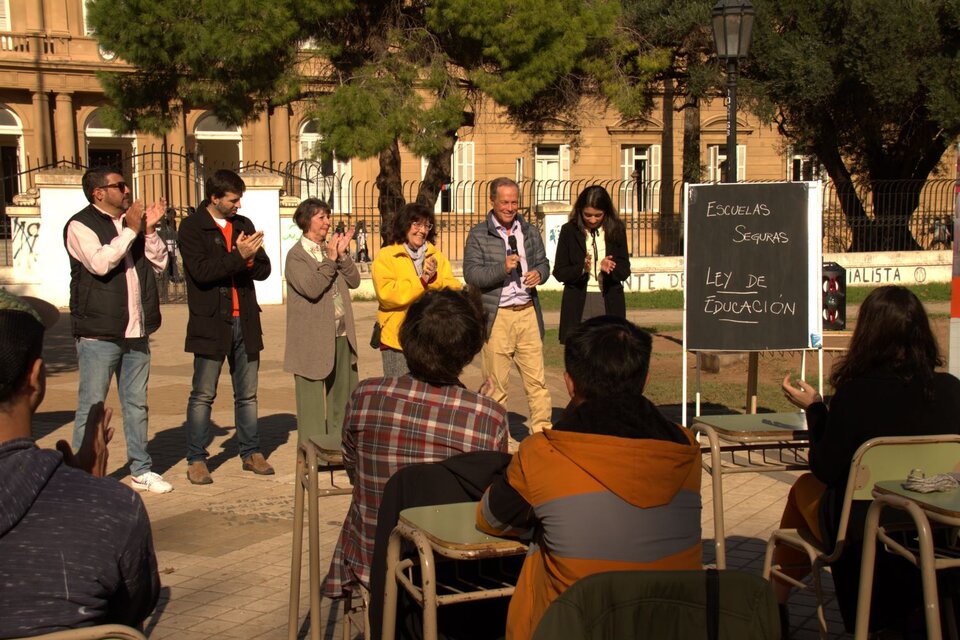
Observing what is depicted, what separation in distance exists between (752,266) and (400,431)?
190 inches

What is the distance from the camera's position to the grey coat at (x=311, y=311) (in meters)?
7.04

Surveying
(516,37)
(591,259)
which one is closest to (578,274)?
(591,259)

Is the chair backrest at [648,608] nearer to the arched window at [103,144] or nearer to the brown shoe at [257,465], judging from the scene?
the brown shoe at [257,465]

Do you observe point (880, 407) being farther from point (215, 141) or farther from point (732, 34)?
point (215, 141)

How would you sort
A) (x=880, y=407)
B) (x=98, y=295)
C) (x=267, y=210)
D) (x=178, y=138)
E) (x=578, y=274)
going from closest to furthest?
(x=880, y=407) → (x=98, y=295) → (x=578, y=274) → (x=267, y=210) → (x=178, y=138)

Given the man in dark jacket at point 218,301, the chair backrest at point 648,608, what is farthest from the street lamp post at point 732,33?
the chair backrest at point 648,608

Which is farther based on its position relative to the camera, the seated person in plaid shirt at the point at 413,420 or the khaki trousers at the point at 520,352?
the khaki trousers at the point at 520,352

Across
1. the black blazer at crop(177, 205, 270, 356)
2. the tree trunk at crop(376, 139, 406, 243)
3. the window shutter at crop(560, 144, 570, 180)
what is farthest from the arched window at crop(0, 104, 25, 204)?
the black blazer at crop(177, 205, 270, 356)

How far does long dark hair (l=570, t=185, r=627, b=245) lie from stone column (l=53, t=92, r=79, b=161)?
93.4 ft

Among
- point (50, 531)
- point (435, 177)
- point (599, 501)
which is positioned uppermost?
point (435, 177)

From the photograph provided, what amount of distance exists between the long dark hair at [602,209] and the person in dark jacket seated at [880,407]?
393 centimetres

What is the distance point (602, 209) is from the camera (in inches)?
311

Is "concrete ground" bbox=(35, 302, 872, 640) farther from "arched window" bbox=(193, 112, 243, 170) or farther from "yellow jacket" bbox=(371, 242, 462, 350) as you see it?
"arched window" bbox=(193, 112, 243, 170)

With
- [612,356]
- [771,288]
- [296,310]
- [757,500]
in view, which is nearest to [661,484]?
[612,356]
